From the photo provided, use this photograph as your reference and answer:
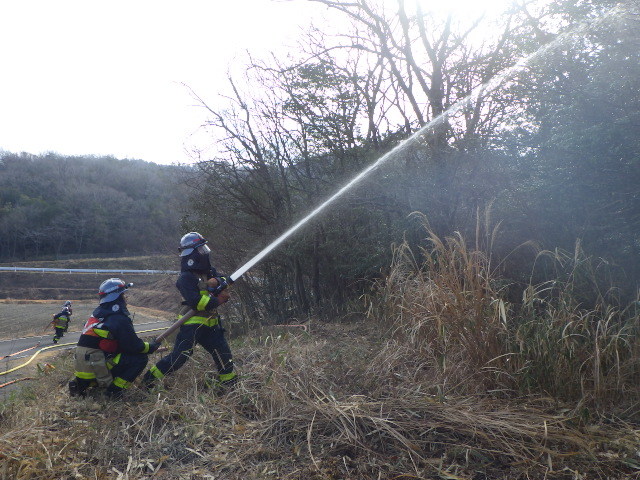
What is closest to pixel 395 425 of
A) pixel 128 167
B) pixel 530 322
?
pixel 530 322

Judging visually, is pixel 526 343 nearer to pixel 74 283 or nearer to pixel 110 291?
pixel 110 291

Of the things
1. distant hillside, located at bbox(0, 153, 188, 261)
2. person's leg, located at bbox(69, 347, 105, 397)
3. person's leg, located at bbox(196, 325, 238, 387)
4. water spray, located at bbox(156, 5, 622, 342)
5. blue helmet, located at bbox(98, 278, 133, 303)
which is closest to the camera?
person's leg, located at bbox(69, 347, 105, 397)

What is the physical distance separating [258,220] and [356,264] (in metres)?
3.82

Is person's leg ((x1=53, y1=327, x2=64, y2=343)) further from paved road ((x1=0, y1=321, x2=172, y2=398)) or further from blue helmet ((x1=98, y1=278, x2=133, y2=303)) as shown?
blue helmet ((x1=98, y1=278, x2=133, y2=303))

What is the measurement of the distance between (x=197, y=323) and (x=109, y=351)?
87 cm

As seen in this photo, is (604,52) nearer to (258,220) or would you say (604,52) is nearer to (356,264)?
(356,264)

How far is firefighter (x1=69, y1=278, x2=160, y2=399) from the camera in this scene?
4898 millimetres

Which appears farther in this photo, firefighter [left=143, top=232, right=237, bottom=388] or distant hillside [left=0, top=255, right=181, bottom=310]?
distant hillside [left=0, top=255, right=181, bottom=310]

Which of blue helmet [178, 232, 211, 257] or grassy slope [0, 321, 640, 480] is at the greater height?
blue helmet [178, 232, 211, 257]

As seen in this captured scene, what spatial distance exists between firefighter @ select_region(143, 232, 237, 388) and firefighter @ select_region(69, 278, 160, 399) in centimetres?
21

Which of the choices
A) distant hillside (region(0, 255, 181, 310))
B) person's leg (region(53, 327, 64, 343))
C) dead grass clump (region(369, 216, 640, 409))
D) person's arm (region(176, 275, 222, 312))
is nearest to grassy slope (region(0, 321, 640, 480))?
dead grass clump (region(369, 216, 640, 409))

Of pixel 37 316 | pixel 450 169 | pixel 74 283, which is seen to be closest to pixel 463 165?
pixel 450 169

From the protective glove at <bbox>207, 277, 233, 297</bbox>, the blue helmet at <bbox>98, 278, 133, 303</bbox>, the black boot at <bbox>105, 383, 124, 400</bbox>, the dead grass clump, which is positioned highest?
the blue helmet at <bbox>98, 278, 133, 303</bbox>

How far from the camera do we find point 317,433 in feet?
11.7
